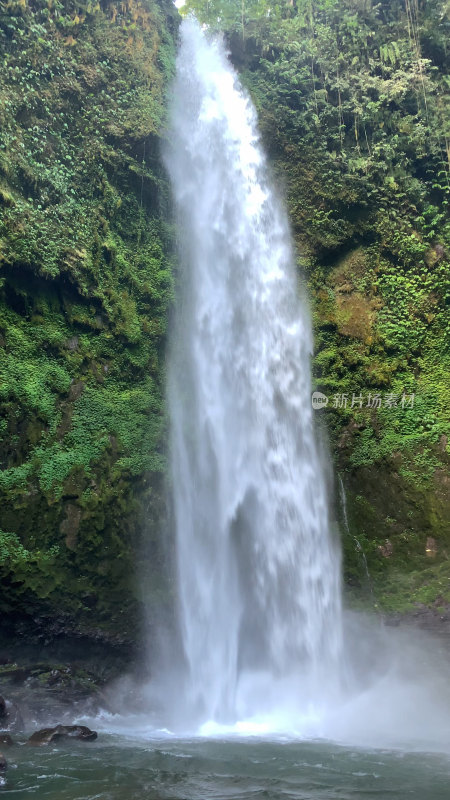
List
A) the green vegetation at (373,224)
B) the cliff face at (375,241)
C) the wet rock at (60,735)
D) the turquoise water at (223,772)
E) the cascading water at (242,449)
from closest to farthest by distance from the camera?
the turquoise water at (223,772), the wet rock at (60,735), the cascading water at (242,449), the cliff face at (375,241), the green vegetation at (373,224)

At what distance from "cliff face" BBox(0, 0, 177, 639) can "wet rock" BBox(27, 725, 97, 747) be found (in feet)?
6.44

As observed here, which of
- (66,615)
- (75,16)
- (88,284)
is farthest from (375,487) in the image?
(75,16)

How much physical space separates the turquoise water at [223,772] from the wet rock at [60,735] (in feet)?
0.65

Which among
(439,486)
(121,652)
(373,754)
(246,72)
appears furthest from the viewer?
(246,72)

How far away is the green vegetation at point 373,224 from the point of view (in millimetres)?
11312

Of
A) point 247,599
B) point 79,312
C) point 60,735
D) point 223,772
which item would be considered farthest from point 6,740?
point 79,312

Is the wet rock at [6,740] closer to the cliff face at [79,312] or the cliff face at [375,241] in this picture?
the cliff face at [79,312]

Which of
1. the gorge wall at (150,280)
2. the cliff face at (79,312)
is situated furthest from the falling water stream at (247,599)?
the cliff face at (79,312)

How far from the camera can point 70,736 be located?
25.7ft

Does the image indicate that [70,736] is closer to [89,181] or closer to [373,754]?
[373,754]

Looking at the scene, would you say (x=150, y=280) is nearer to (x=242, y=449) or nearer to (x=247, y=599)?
(x=242, y=449)

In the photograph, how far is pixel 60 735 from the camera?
7801mm

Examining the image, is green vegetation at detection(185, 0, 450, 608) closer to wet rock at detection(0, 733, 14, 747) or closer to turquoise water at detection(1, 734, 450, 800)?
turquoise water at detection(1, 734, 450, 800)

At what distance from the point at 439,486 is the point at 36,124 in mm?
10395
